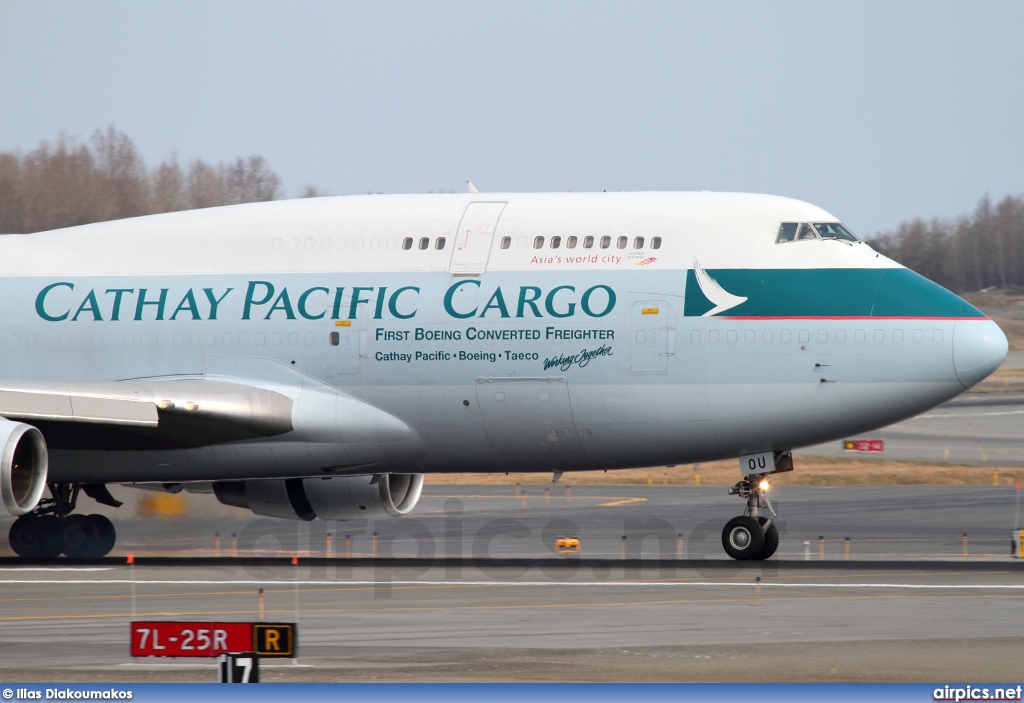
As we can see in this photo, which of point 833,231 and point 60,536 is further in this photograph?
point 60,536

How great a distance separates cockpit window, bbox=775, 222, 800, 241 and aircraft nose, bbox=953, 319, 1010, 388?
9.15 ft

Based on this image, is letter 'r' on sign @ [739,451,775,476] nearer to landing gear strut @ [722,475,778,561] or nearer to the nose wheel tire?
landing gear strut @ [722,475,778,561]

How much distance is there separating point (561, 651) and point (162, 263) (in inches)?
486

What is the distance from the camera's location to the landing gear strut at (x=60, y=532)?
24.8 m

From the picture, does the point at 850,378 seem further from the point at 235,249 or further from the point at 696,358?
the point at 235,249

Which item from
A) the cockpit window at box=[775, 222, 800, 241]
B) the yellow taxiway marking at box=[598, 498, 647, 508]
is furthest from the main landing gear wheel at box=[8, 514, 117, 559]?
the yellow taxiway marking at box=[598, 498, 647, 508]

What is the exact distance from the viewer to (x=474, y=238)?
860 inches

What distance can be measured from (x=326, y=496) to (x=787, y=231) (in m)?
9.11

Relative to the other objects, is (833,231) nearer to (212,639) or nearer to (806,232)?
(806,232)

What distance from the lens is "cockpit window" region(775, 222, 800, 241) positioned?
831 inches

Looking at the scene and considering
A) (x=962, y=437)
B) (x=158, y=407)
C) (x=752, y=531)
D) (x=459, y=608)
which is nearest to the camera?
(x=459, y=608)

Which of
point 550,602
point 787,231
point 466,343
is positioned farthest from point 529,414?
point 787,231

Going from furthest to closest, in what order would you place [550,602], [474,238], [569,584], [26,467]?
[474,238]
[26,467]
[569,584]
[550,602]

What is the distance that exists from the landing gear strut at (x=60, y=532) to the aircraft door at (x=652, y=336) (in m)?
10.6
